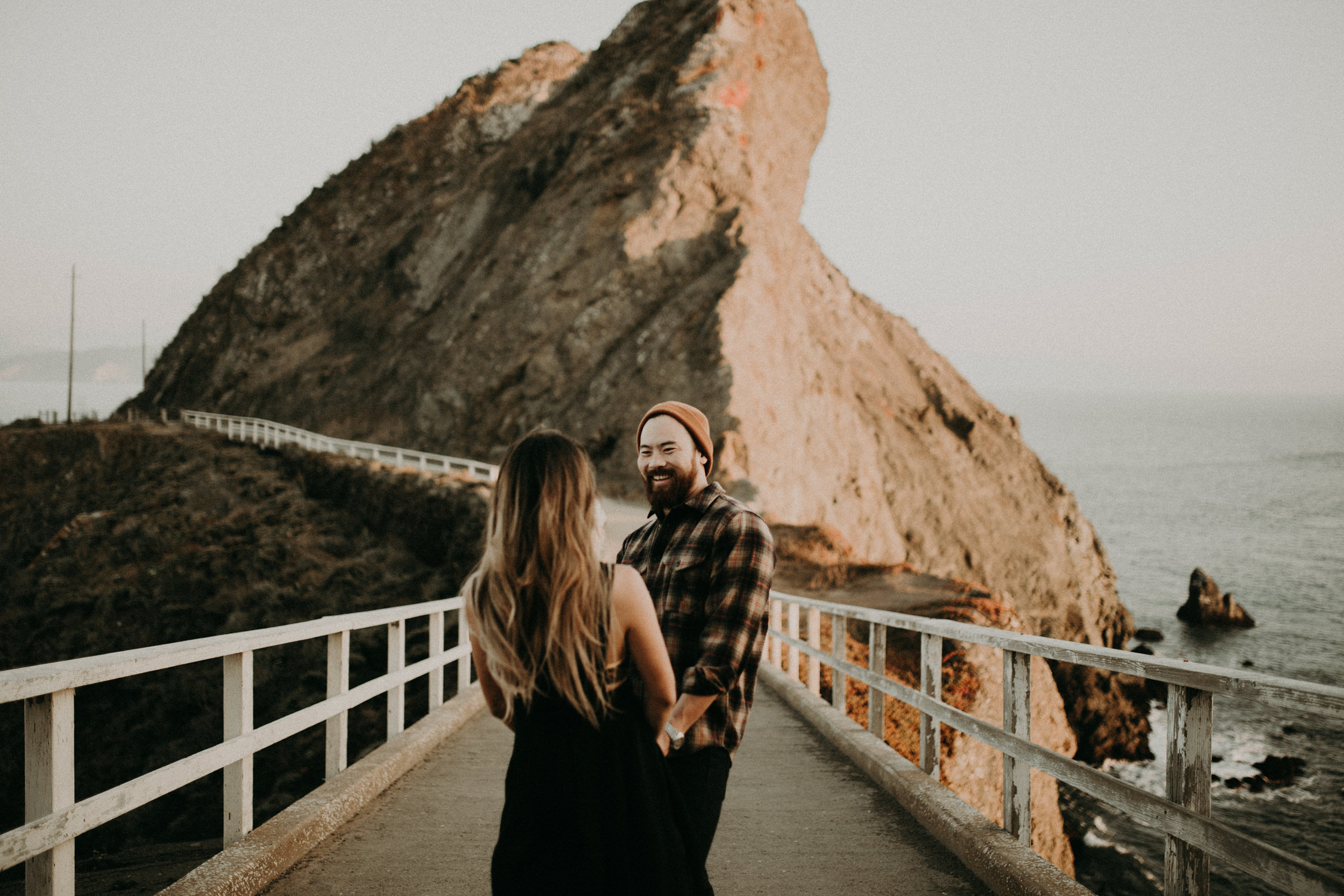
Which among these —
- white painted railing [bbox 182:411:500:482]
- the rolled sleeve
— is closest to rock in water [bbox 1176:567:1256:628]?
white painted railing [bbox 182:411:500:482]

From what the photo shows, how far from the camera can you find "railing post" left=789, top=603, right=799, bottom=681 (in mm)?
9734

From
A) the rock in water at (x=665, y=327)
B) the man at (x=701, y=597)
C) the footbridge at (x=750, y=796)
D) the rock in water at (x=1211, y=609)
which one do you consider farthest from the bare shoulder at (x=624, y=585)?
the rock in water at (x=1211, y=609)

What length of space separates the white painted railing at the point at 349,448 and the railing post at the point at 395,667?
1854 centimetres

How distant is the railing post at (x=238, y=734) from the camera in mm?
3969

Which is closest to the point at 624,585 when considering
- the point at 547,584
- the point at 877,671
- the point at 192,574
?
the point at 547,584

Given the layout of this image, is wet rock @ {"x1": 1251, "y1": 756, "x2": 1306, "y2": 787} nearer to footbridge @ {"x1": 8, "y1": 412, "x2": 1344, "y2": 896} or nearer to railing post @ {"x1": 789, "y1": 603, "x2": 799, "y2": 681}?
railing post @ {"x1": 789, "y1": 603, "x2": 799, "y2": 681}

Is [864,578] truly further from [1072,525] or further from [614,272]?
[1072,525]

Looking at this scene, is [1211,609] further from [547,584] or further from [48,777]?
[48,777]

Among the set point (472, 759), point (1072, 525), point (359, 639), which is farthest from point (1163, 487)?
point (472, 759)

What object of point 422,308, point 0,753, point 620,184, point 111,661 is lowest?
point 0,753

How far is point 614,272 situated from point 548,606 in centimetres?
3526

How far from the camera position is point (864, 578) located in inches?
739

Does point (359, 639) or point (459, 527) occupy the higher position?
point (459, 527)

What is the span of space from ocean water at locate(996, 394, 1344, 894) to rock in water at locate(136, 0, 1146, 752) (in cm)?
367
